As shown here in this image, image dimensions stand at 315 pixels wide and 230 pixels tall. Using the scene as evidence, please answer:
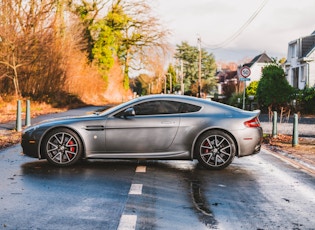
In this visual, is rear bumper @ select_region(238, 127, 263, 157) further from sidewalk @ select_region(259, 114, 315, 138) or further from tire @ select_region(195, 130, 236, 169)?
sidewalk @ select_region(259, 114, 315, 138)

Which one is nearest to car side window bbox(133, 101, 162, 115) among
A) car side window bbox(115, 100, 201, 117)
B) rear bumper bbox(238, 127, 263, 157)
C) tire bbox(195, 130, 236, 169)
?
car side window bbox(115, 100, 201, 117)

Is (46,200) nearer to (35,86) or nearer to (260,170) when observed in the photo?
(260,170)

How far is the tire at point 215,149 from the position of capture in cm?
843

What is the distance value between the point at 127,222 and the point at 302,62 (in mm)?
42020

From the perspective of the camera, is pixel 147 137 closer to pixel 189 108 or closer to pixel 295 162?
pixel 189 108

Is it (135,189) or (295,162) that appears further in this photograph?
(295,162)

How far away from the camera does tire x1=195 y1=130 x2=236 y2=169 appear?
8.43 m

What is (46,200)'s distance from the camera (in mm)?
5879

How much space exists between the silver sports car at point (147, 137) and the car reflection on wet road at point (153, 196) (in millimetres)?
262

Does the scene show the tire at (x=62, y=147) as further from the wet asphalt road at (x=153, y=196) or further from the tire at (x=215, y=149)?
the tire at (x=215, y=149)

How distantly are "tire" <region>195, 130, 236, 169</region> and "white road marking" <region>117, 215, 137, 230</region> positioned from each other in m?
3.47

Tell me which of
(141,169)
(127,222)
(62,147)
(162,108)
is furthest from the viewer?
(162,108)

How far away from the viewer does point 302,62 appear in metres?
44.2

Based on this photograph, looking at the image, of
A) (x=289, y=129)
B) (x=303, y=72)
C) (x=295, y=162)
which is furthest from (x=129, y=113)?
(x=303, y=72)
